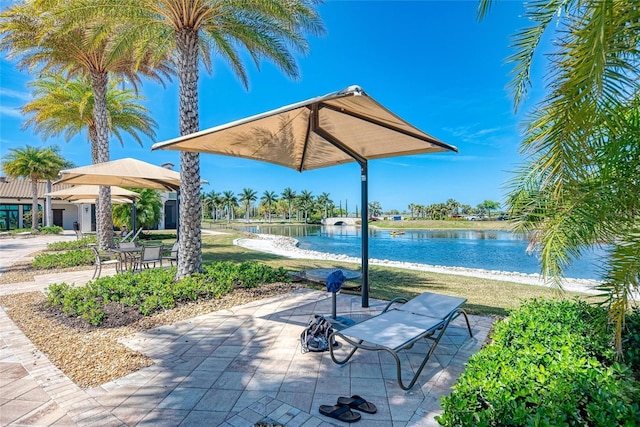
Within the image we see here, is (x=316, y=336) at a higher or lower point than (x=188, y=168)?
lower

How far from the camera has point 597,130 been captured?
8.31ft

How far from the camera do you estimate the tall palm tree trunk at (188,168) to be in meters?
6.66

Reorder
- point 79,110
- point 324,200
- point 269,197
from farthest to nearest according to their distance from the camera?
point 324,200
point 269,197
point 79,110

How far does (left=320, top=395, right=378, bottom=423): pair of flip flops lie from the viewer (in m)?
2.46

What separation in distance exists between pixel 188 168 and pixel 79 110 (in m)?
10.7

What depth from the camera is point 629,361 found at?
8.80 feet

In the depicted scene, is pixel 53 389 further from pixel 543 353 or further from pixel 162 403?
pixel 543 353

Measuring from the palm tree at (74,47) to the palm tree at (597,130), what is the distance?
8.33m

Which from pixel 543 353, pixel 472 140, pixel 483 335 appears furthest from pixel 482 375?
pixel 472 140

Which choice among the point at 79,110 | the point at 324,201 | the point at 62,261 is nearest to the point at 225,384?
the point at 62,261

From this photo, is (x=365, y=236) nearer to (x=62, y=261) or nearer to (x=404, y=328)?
(x=404, y=328)

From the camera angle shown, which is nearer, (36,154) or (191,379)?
(191,379)

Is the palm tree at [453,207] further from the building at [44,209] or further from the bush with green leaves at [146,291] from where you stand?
the bush with green leaves at [146,291]

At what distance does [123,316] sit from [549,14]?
20.7ft
